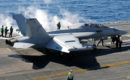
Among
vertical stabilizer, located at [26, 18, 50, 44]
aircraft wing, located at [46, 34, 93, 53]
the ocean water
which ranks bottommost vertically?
the ocean water

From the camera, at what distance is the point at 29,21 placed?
27141mm

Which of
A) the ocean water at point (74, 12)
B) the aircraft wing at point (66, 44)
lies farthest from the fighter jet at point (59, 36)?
the ocean water at point (74, 12)

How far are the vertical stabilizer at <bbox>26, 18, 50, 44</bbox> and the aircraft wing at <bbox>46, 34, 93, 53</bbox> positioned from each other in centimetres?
Answer: 86

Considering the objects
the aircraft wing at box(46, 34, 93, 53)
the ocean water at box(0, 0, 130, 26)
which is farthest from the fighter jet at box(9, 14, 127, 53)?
the ocean water at box(0, 0, 130, 26)

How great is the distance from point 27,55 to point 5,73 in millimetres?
6825

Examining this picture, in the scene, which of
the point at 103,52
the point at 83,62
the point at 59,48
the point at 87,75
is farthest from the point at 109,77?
the point at 103,52

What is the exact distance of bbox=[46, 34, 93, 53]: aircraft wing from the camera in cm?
2623

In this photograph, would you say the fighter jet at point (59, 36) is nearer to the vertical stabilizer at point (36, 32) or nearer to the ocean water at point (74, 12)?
the vertical stabilizer at point (36, 32)

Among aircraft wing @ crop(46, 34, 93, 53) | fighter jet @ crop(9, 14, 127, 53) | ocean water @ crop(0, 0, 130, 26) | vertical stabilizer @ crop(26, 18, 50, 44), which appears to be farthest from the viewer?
ocean water @ crop(0, 0, 130, 26)

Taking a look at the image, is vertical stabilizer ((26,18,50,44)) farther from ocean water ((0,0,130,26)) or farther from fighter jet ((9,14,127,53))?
ocean water ((0,0,130,26))

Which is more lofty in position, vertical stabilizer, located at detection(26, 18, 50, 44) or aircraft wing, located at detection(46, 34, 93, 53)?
vertical stabilizer, located at detection(26, 18, 50, 44)

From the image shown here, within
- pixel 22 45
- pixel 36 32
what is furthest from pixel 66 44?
pixel 22 45

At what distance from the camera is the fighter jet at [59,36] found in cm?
Result: 2702

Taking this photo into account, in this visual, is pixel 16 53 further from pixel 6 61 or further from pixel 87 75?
pixel 87 75
